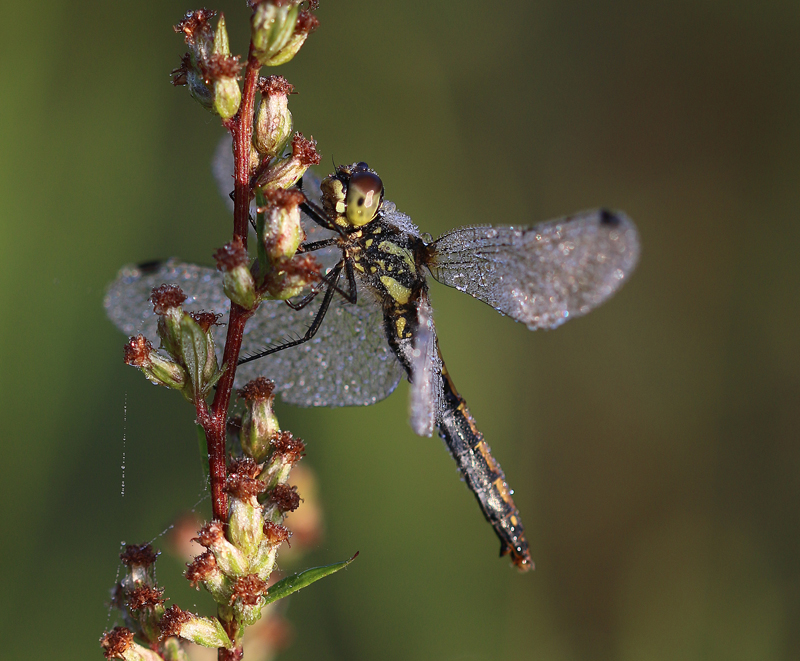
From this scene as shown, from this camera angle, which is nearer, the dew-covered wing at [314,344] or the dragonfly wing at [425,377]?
the dragonfly wing at [425,377]

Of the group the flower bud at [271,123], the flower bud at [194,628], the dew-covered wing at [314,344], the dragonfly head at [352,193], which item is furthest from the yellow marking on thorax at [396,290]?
the flower bud at [194,628]

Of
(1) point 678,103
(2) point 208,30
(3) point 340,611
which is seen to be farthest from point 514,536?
(1) point 678,103

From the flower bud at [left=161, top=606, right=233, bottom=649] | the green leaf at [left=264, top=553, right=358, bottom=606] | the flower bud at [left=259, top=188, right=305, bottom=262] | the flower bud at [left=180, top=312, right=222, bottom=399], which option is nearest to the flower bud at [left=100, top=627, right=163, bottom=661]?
the flower bud at [left=161, top=606, right=233, bottom=649]

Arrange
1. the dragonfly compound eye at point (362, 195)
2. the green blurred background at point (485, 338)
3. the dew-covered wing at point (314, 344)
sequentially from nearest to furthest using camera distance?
the dragonfly compound eye at point (362, 195) → the dew-covered wing at point (314, 344) → the green blurred background at point (485, 338)

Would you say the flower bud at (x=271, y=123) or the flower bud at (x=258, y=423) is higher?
the flower bud at (x=271, y=123)

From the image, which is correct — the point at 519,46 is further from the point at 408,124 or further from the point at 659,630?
the point at 659,630

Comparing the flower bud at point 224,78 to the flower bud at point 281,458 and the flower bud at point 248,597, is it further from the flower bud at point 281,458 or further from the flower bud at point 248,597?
the flower bud at point 248,597

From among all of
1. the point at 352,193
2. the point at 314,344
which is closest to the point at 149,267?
the point at 314,344

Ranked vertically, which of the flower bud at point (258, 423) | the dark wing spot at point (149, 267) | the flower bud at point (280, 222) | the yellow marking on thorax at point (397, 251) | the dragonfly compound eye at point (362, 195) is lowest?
the flower bud at point (258, 423)
